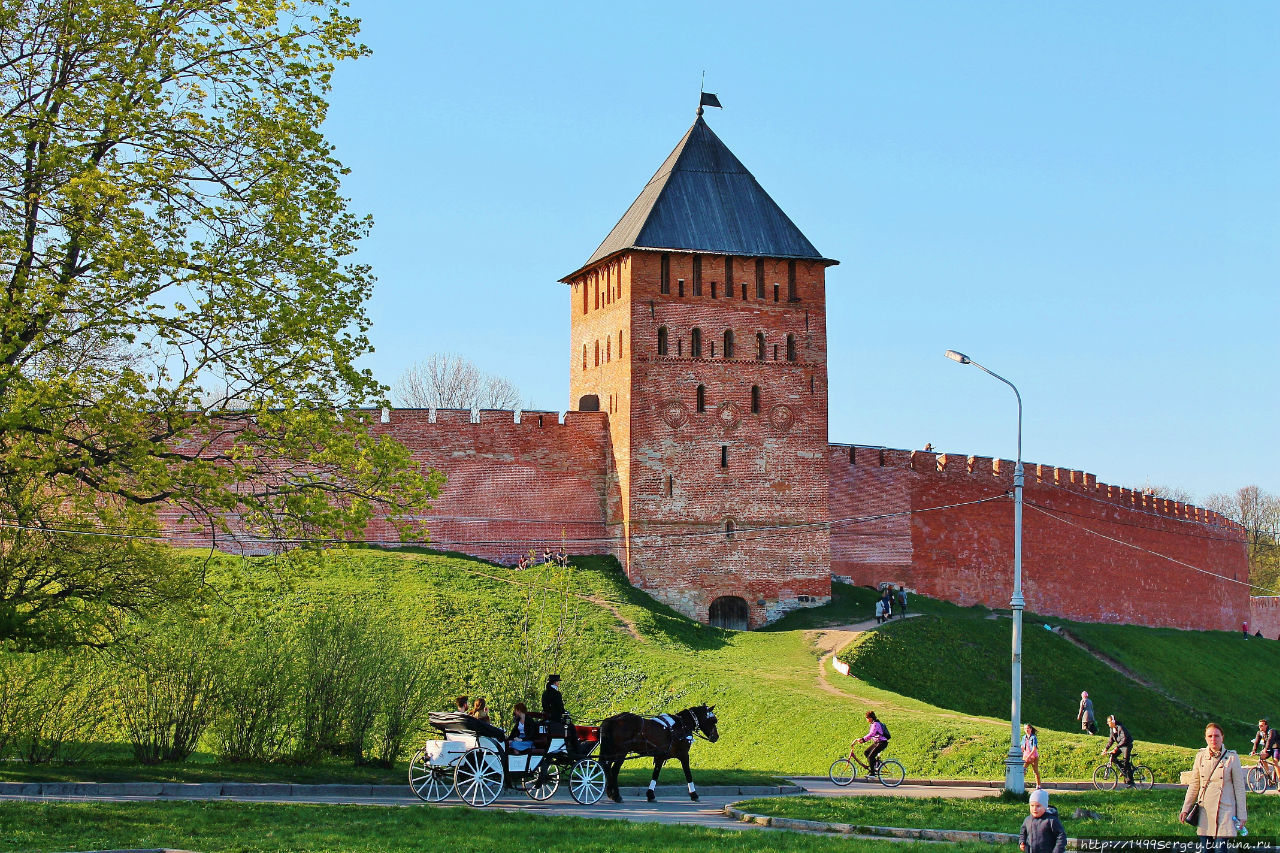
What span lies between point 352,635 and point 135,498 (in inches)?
159

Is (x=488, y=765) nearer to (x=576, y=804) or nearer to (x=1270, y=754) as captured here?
(x=576, y=804)

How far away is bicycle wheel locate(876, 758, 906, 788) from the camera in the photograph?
19.1 m

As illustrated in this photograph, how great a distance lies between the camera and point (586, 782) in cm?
1506

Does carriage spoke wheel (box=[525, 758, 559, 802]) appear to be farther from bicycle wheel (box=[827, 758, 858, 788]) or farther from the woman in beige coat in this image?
the woman in beige coat

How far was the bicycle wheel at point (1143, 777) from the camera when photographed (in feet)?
63.1

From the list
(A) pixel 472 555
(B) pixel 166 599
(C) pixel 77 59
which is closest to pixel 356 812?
(B) pixel 166 599

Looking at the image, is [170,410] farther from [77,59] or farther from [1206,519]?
[1206,519]

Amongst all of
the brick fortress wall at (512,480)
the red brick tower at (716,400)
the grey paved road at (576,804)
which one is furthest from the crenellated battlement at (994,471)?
the grey paved road at (576,804)

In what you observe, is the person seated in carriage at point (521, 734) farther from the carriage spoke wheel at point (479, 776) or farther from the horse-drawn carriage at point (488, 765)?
the carriage spoke wheel at point (479, 776)

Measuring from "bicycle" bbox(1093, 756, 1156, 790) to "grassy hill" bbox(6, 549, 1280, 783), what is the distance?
0.52 m

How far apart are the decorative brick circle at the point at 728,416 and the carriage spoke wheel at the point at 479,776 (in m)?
18.9

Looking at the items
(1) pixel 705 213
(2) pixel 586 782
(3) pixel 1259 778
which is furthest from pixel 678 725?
(1) pixel 705 213

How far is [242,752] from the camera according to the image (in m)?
17.1

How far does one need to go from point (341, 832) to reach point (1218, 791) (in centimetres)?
652
